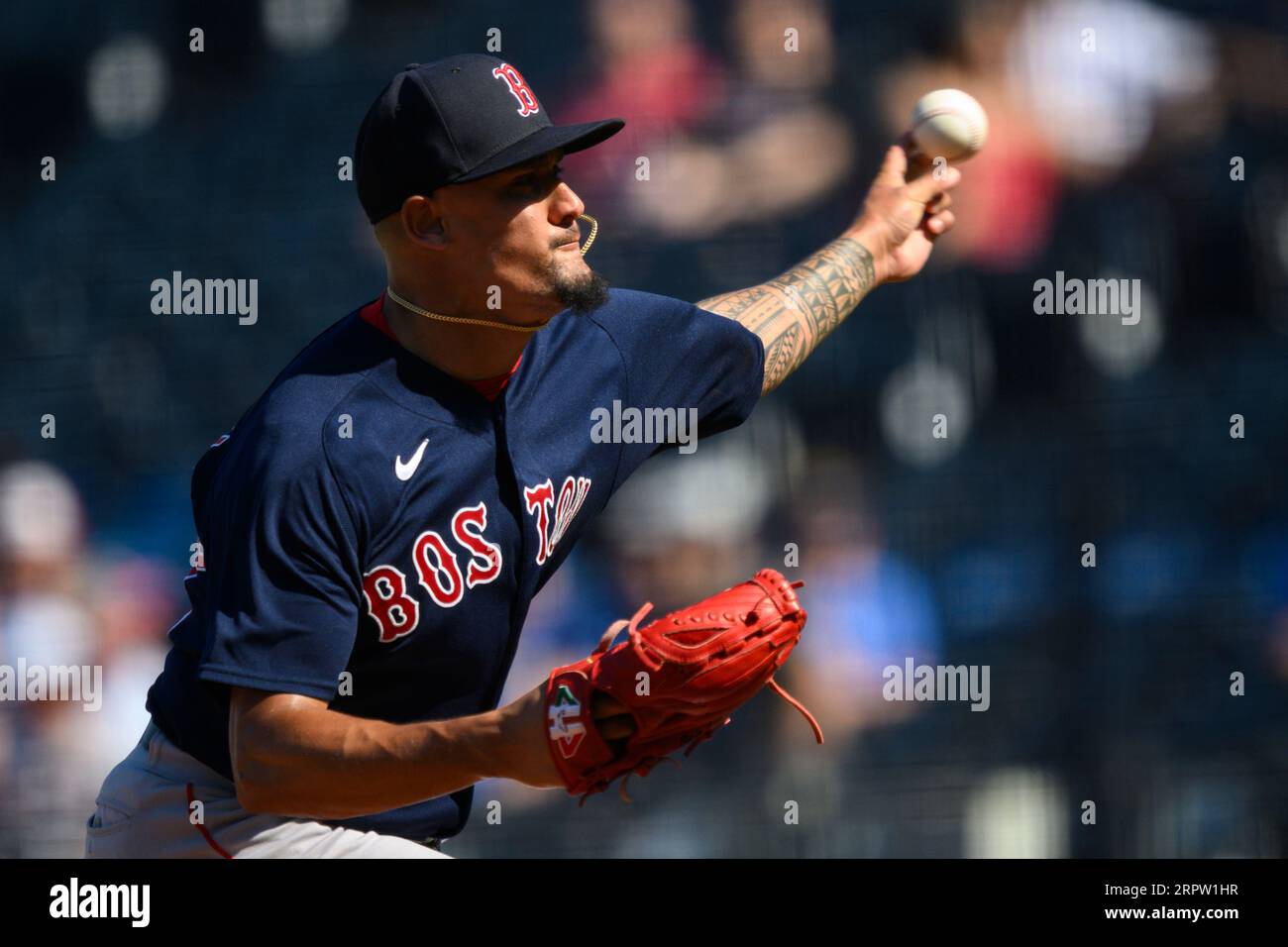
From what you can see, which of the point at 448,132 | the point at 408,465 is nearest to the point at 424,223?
the point at 448,132

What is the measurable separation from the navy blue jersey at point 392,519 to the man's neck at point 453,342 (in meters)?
0.02

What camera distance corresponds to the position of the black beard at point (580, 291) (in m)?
2.45

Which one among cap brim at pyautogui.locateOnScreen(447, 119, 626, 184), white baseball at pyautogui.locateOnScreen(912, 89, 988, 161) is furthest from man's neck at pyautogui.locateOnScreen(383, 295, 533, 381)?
white baseball at pyautogui.locateOnScreen(912, 89, 988, 161)

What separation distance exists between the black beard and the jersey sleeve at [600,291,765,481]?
313 mm

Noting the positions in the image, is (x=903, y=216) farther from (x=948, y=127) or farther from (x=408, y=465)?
(x=408, y=465)

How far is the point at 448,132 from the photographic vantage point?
2406 millimetres

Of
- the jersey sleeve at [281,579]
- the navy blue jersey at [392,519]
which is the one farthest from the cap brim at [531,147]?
the jersey sleeve at [281,579]

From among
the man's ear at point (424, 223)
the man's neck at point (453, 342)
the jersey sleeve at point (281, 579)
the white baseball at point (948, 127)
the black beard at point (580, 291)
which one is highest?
the white baseball at point (948, 127)

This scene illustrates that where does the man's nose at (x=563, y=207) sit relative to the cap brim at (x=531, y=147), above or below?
below

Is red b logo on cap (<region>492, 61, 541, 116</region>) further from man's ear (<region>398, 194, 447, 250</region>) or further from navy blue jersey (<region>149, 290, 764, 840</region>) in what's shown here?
navy blue jersey (<region>149, 290, 764, 840</region>)

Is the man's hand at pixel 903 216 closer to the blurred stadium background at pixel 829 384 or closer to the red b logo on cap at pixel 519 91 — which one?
the blurred stadium background at pixel 829 384

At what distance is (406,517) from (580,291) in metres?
0.45

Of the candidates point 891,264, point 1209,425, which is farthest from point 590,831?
point 1209,425

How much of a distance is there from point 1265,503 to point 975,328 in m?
0.80
